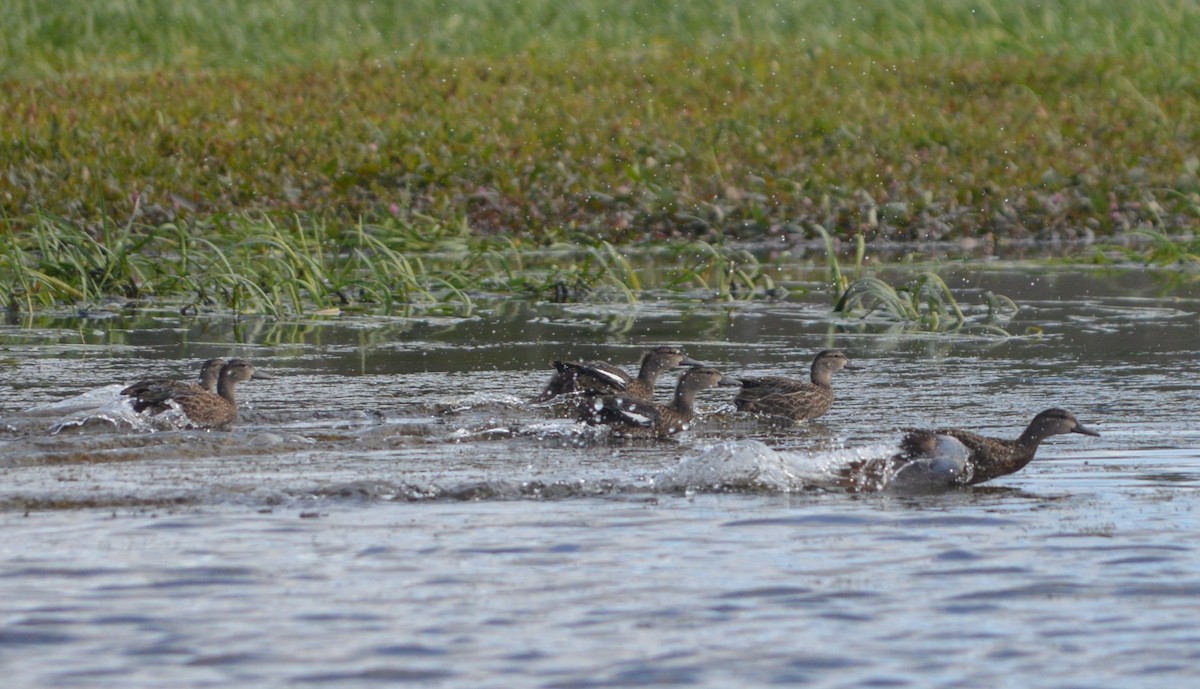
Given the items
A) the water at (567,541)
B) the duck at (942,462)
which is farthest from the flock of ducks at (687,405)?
the water at (567,541)

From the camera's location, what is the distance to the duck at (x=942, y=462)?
8.42 m

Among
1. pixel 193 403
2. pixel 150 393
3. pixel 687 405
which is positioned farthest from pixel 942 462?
pixel 150 393

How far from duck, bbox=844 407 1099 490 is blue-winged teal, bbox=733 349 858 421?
1659 mm

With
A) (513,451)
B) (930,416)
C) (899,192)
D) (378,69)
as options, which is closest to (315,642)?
(513,451)

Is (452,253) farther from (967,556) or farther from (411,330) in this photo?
(967,556)

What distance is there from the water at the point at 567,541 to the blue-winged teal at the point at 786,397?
93 millimetres

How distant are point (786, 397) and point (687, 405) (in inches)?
20.3

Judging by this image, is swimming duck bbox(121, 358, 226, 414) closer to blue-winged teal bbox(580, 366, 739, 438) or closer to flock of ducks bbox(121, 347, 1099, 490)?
flock of ducks bbox(121, 347, 1099, 490)

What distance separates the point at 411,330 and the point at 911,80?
15.1 m

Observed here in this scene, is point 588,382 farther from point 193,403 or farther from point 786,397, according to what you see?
point 193,403

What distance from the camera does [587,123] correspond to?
24.5 metres

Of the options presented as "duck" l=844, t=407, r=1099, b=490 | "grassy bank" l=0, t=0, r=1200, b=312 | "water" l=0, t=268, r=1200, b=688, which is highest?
"grassy bank" l=0, t=0, r=1200, b=312

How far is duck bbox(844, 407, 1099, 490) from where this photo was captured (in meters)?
8.42

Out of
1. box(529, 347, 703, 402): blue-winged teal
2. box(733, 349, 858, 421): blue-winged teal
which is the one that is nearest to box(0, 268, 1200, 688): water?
box(733, 349, 858, 421): blue-winged teal
